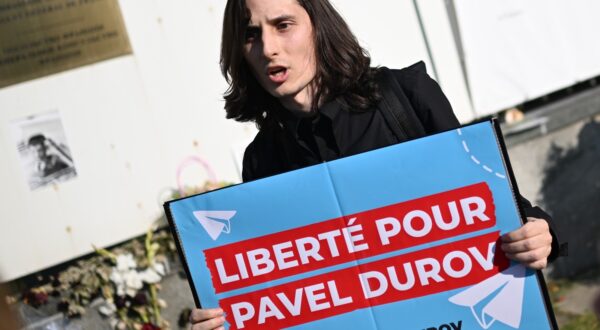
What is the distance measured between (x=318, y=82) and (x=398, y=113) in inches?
9.8

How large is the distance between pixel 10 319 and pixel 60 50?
4186mm

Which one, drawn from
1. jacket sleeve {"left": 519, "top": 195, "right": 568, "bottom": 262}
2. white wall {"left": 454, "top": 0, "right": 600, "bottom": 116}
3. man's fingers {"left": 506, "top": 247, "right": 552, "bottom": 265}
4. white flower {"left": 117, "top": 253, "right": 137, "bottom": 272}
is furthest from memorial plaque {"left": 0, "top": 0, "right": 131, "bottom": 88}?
man's fingers {"left": 506, "top": 247, "right": 552, "bottom": 265}

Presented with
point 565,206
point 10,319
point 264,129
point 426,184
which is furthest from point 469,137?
point 565,206

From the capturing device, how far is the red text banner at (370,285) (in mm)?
2262

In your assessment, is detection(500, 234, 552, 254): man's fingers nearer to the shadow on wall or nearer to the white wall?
the white wall

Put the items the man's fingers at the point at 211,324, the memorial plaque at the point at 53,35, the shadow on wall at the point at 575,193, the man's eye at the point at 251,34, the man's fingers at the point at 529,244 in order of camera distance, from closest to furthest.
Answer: the man's fingers at the point at 529,244, the man's fingers at the point at 211,324, the man's eye at the point at 251,34, the memorial plaque at the point at 53,35, the shadow on wall at the point at 575,193

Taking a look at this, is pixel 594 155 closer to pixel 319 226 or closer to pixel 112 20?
pixel 112 20

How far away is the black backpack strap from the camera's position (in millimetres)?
2375

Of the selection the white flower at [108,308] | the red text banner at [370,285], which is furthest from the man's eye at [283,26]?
the white flower at [108,308]

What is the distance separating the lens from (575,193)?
233 inches

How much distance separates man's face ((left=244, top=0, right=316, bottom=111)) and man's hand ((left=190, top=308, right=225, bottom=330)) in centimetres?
60

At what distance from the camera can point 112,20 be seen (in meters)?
5.39

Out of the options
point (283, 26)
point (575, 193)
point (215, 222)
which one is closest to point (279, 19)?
point (283, 26)

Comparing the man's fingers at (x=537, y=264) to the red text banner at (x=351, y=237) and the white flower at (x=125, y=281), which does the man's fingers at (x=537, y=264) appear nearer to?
the red text banner at (x=351, y=237)
